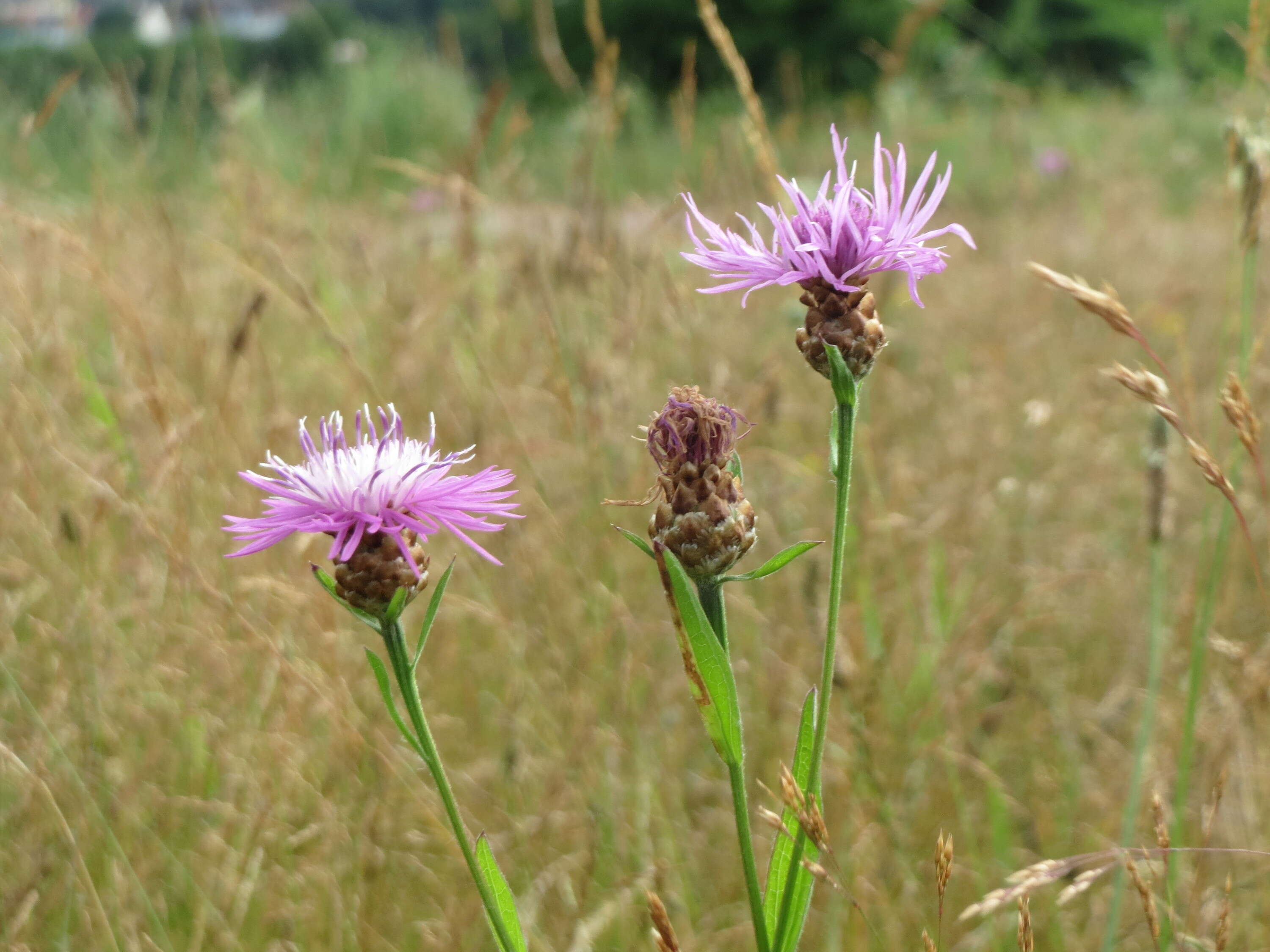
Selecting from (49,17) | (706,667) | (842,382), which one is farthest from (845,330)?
(49,17)

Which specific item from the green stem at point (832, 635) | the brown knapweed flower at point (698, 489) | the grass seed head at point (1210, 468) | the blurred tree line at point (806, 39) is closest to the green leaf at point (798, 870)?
the green stem at point (832, 635)

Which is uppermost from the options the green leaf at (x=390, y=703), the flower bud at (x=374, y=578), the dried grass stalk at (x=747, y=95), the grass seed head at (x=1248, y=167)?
the dried grass stalk at (x=747, y=95)

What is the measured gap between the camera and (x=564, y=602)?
1.88 m

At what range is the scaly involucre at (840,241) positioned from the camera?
832 millimetres

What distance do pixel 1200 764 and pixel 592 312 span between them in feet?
5.56

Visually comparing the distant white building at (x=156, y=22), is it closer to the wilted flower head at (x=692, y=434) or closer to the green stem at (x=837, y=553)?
the wilted flower head at (x=692, y=434)

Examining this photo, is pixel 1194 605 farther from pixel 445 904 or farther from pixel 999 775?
pixel 445 904

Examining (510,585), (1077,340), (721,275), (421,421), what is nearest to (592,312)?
(421,421)

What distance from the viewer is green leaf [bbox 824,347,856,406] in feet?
2.64

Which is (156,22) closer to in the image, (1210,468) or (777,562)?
(777,562)

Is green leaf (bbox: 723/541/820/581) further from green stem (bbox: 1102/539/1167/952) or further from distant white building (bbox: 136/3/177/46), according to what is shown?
distant white building (bbox: 136/3/177/46)

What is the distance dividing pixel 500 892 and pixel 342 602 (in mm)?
261

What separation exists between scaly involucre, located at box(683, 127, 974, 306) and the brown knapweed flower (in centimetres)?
10

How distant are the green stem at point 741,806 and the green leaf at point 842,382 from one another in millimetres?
167
